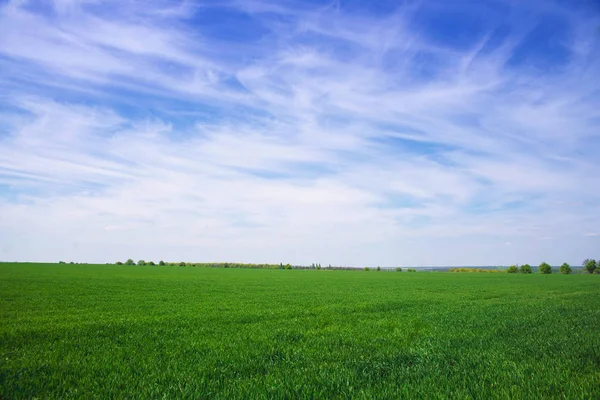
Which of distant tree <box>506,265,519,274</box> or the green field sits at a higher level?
the green field

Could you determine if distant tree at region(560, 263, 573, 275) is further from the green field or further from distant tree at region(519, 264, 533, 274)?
the green field

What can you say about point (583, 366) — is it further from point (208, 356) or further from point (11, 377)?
point (11, 377)

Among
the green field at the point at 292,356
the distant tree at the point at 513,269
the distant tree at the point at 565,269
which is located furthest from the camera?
the distant tree at the point at 513,269

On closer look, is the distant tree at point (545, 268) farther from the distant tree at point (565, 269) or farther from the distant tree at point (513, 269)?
the distant tree at point (513, 269)

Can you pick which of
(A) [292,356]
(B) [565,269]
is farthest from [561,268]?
(A) [292,356]

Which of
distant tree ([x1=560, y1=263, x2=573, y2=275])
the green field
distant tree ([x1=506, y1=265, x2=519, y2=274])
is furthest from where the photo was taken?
distant tree ([x1=506, y1=265, x2=519, y2=274])

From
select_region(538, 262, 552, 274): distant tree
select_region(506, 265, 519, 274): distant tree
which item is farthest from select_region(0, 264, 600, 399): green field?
select_region(506, 265, 519, 274): distant tree

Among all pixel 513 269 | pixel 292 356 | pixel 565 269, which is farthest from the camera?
pixel 513 269

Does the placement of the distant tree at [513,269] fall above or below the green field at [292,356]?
below

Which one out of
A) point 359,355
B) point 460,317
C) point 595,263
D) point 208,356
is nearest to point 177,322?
point 208,356

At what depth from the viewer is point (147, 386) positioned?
6.09m

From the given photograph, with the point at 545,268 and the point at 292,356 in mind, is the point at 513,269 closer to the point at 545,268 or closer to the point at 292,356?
the point at 545,268

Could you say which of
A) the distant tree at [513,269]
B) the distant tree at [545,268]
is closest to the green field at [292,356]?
the distant tree at [545,268]

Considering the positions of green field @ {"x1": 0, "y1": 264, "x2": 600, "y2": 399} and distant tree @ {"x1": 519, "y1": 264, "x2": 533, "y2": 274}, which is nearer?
green field @ {"x1": 0, "y1": 264, "x2": 600, "y2": 399}
